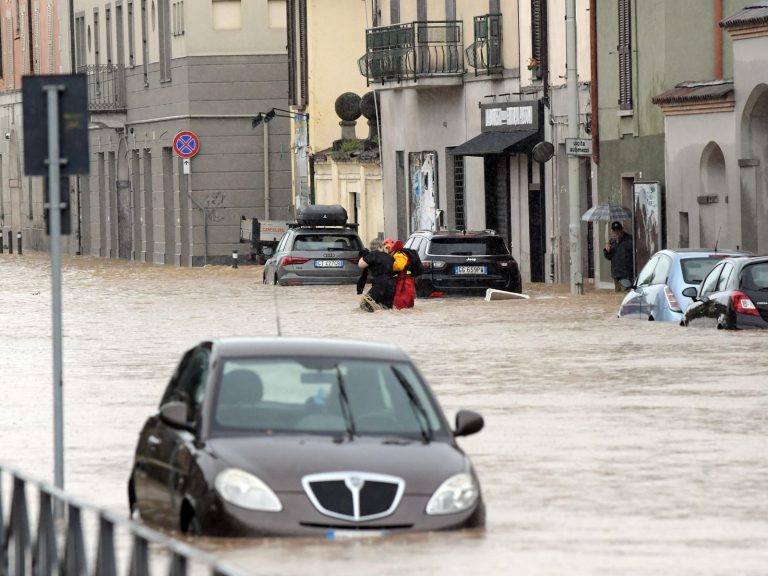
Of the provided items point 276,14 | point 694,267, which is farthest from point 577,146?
point 276,14

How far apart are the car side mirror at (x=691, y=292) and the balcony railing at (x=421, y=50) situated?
985 inches

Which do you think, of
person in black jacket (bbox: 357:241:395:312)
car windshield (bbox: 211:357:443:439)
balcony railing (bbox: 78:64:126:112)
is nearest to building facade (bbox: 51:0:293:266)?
balcony railing (bbox: 78:64:126:112)

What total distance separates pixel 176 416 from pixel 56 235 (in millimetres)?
1678

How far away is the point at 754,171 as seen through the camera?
3659cm

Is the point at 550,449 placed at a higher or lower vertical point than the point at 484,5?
lower

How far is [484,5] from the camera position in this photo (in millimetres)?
51781

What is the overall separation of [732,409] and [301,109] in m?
46.1

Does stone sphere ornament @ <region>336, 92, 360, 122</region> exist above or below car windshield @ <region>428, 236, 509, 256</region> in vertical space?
above

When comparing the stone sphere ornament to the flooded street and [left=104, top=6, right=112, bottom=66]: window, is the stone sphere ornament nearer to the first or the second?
[left=104, top=6, right=112, bottom=66]: window

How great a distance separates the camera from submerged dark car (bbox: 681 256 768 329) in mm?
26312

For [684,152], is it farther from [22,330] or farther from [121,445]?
[121,445]

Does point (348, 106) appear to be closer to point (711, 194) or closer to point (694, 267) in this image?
point (711, 194)

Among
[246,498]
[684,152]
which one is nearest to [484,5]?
[684,152]

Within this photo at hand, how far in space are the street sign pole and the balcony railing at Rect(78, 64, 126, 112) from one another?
213 ft
